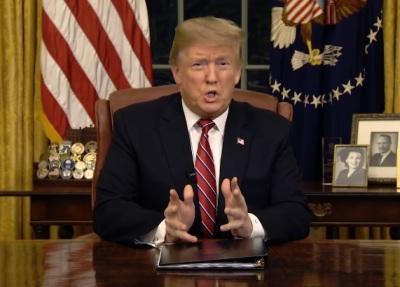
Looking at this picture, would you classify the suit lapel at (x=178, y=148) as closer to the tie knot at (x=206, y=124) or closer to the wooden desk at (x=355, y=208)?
the tie knot at (x=206, y=124)

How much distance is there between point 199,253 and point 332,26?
2886mm

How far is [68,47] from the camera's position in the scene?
4750mm

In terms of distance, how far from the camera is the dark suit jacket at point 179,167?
2.76 metres

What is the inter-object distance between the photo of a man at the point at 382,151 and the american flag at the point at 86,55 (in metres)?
1.34

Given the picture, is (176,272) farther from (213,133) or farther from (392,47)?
(392,47)

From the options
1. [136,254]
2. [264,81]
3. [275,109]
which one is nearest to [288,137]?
[275,109]

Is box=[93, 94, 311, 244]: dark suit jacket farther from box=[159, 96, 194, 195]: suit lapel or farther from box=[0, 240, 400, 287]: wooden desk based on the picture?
box=[0, 240, 400, 287]: wooden desk

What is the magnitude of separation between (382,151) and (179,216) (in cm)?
225

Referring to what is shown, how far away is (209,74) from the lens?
279 centimetres

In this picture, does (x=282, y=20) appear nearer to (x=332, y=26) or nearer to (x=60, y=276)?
(x=332, y=26)

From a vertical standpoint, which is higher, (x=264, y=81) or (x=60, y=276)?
(x=264, y=81)

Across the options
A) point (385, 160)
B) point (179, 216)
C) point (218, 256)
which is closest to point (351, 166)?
point (385, 160)

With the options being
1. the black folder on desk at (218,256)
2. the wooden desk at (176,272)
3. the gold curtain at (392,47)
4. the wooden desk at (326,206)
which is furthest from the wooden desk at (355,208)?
the black folder on desk at (218,256)

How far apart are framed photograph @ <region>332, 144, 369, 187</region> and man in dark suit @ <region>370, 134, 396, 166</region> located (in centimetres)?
11
